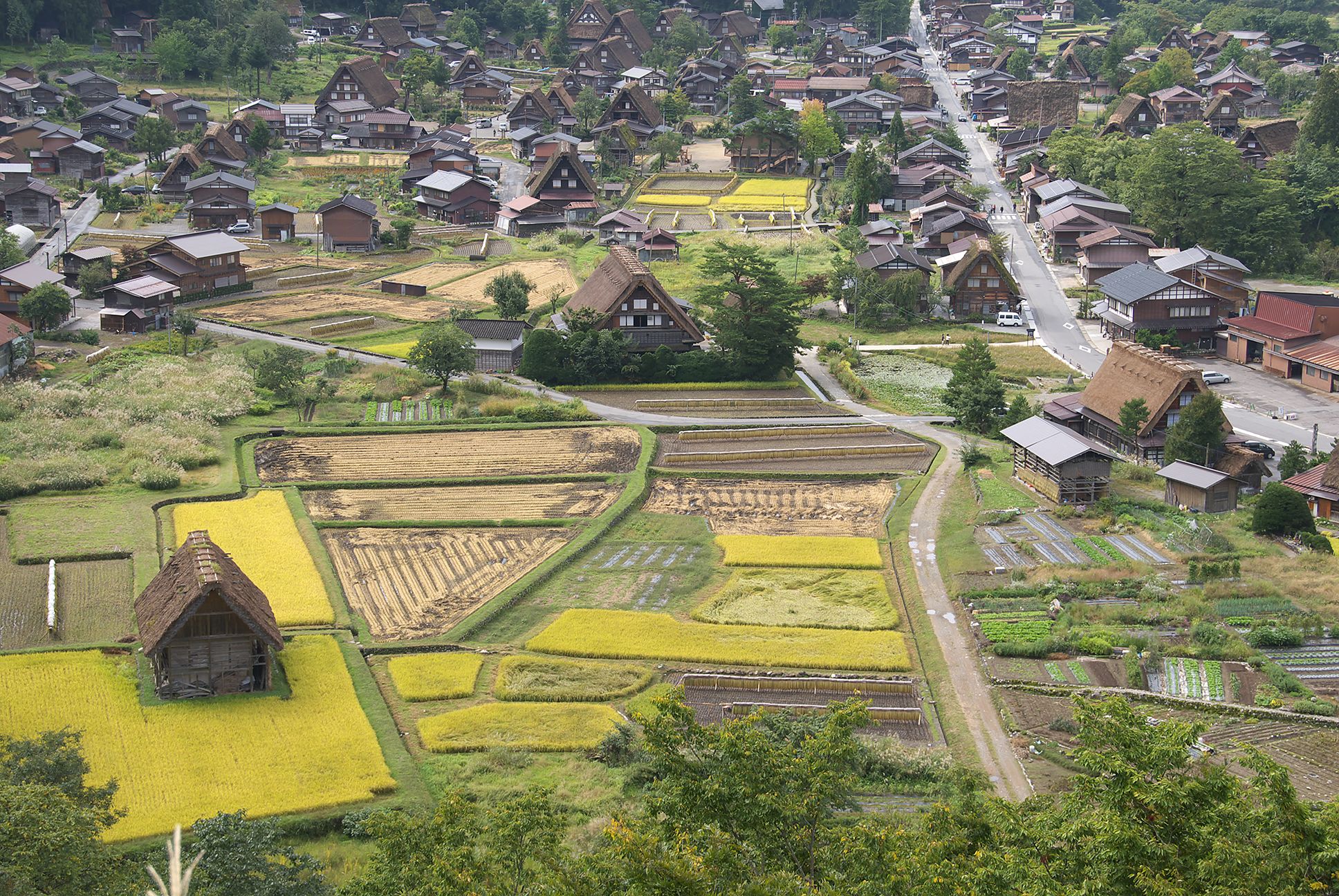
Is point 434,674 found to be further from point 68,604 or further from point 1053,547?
point 1053,547

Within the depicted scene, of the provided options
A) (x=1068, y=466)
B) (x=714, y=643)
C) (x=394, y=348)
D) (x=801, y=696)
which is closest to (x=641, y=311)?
(x=394, y=348)

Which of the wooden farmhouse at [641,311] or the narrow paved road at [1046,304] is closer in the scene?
the narrow paved road at [1046,304]

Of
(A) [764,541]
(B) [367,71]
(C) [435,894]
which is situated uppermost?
(B) [367,71]

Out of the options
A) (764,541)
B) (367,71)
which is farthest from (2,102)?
(764,541)

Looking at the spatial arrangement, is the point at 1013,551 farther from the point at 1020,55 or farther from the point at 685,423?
the point at 1020,55

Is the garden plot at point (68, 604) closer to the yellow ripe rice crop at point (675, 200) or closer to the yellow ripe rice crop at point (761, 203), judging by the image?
the yellow ripe rice crop at point (761, 203)

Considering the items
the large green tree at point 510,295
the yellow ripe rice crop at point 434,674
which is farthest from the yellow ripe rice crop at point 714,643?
the large green tree at point 510,295
